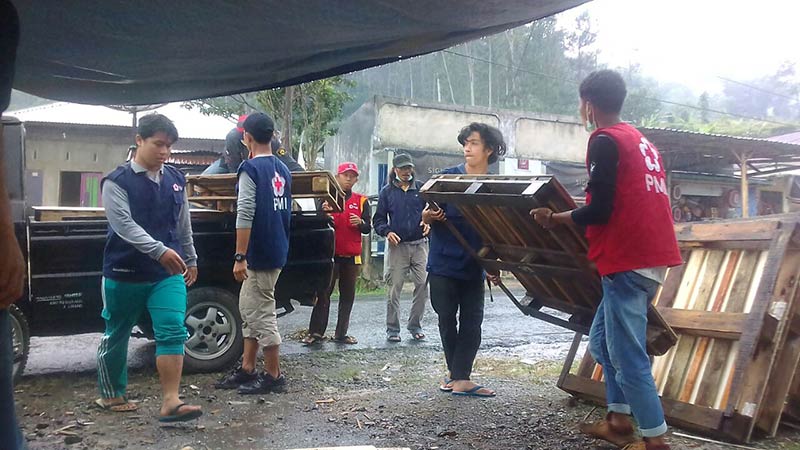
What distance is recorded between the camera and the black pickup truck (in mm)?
5031

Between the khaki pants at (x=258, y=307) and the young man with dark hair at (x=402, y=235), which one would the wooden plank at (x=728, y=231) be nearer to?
the khaki pants at (x=258, y=307)

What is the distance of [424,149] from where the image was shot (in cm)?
1895

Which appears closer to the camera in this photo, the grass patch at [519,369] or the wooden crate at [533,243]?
the wooden crate at [533,243]

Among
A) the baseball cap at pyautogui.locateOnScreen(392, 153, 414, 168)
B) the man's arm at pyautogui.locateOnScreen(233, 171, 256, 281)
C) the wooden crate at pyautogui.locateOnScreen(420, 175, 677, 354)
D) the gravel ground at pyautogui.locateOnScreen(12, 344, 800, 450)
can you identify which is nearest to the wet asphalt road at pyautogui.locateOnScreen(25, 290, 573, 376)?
the gravel ground at pyautogui.locateOnScreen(12, 344, 800, 450)

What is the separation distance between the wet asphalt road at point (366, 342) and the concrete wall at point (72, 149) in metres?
11.6

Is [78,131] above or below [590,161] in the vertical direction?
above

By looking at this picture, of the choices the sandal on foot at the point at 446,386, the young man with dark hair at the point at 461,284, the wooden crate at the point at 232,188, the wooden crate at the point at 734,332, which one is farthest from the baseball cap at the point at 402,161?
the wooden crate at the point at 734,332

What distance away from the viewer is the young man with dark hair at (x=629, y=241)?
3367mm

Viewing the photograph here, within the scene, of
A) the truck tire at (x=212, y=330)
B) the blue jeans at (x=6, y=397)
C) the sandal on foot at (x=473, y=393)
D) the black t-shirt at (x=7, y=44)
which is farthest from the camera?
the truck tire at (x=212, y=330)

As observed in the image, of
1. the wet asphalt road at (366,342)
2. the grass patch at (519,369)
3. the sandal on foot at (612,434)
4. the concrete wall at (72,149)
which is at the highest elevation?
the concrete wall at (72,149)

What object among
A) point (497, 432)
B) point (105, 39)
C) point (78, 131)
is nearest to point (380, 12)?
point (105, 39)

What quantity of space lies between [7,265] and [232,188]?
166 inches

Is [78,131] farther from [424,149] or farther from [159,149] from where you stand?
[159,149]

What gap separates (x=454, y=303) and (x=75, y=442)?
2735 millimetres
